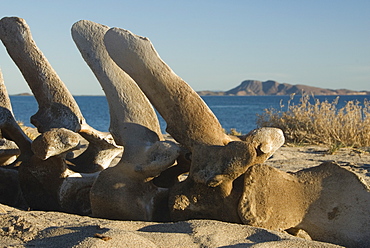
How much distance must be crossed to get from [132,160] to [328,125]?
8108mm

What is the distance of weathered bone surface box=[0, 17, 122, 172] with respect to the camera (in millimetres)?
5172

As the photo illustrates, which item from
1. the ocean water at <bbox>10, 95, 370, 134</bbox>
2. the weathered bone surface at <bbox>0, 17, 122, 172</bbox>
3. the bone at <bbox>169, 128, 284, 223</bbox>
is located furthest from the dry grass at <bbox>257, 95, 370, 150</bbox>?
the bone at <bbox>169, 128, 284, 223</bbox>

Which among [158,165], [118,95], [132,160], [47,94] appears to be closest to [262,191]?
[158,165]

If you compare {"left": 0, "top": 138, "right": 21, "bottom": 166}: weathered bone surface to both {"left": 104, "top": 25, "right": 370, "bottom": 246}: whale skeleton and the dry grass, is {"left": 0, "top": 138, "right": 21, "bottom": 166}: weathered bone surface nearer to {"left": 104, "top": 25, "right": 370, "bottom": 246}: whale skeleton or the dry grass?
{"left": 104, "top": 25, "right": 370, "bottom": 246}: whale skeleton

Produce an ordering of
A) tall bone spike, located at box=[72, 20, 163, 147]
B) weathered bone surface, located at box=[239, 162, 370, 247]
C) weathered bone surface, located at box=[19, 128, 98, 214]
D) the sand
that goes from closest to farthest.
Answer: the sand
weathered bone surface, located at box=[239, 162, 370, 247]
tall bone spike, located at box=[72, 20, 163, 147]
weathered bone surface, located at box=[19, 128, 98, 214]

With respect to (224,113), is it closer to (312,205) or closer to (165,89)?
(165,89)

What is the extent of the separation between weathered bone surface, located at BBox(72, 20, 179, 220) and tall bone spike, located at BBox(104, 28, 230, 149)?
0.20 meters

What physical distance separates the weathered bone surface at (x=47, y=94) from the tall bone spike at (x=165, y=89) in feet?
3.08

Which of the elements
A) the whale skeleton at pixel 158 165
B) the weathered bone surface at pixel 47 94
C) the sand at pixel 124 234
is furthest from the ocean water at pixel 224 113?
the sand at pixel 124 234

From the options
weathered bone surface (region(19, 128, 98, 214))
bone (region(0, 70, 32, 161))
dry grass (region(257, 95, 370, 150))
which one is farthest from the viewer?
dry grass (region(257, 95, 370, 150))

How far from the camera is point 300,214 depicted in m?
3.97

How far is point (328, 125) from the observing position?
38.2ft

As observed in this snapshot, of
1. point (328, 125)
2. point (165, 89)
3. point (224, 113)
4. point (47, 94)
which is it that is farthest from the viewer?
point (224, 113)

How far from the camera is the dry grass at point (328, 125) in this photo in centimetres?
1129
